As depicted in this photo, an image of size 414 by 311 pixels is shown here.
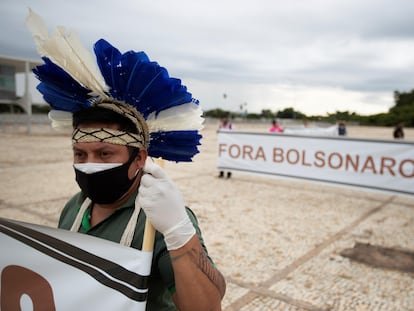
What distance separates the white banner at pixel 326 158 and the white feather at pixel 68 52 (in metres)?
7.00

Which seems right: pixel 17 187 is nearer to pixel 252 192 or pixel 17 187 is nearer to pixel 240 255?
pixel 252 192

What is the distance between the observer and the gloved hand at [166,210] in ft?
3.96

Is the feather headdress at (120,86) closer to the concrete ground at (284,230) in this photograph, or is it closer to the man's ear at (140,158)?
the man's ear at (140,158)

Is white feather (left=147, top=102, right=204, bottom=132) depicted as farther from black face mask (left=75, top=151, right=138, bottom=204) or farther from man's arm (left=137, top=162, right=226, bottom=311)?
man's arm (left=137, top=162, right=226, bottom=311)

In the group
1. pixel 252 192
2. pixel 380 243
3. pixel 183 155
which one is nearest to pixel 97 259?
pixel 183 155

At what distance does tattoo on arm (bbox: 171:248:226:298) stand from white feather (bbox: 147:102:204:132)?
0.53 m

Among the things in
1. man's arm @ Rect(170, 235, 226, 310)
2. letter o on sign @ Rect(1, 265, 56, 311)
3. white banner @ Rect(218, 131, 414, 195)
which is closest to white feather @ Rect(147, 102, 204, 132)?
man's arm @ Rect(170, 235, 226, 310)

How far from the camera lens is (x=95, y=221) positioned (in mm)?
1573

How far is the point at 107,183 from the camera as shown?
144cm

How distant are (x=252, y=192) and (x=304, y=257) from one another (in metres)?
3.85

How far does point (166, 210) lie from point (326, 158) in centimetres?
719

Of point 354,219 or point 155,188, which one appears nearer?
point 155,188

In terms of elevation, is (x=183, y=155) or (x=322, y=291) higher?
(x=183, y=155)

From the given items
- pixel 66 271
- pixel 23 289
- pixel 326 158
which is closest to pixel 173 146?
pixel 66 271
